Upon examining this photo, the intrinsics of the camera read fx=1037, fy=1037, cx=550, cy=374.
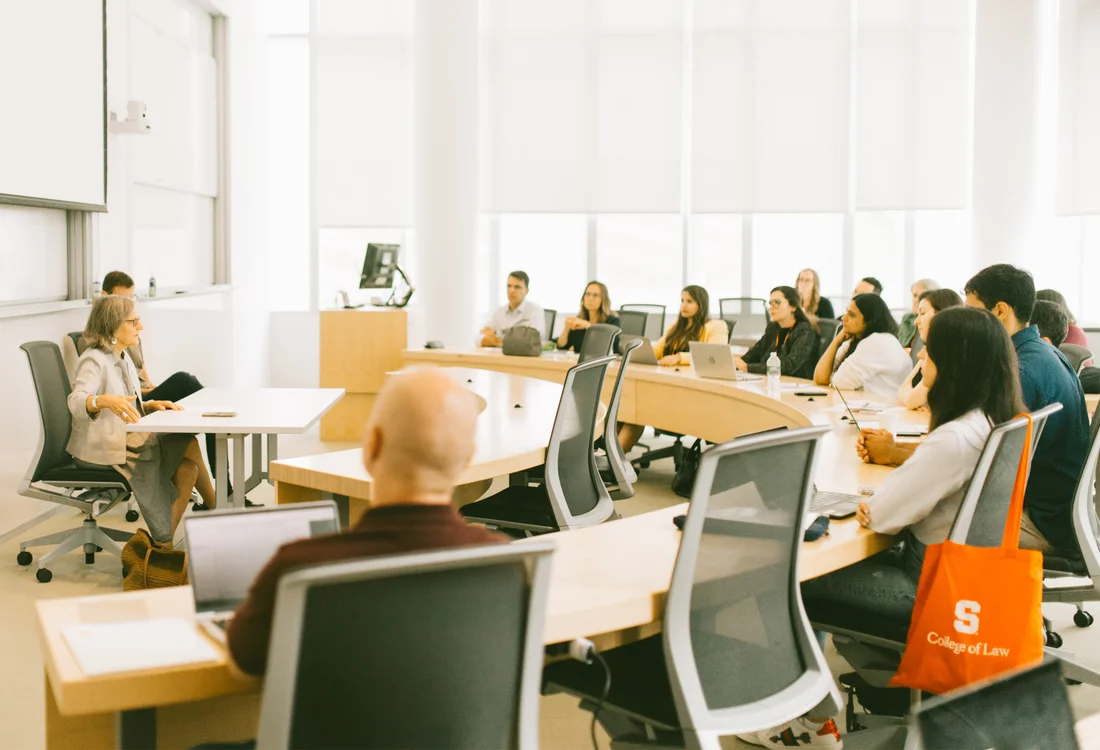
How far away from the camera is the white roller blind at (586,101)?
1041 centimetres

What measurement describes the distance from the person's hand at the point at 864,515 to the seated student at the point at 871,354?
103 inches

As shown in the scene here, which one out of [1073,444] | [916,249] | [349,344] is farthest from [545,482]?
[916,249]

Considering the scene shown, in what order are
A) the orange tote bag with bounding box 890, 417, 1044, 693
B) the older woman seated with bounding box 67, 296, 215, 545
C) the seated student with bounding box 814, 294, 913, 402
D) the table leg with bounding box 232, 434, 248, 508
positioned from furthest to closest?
the seated student with bounding box 814, 294, 913, 402
the older woman seated with bounding box 67, 296, 215, 545
the table leg with bounding box 232, 434, 248, 508
the orange tote bag with bounding box 890, 417, 1044, 693

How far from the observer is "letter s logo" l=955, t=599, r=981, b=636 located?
7.72ft

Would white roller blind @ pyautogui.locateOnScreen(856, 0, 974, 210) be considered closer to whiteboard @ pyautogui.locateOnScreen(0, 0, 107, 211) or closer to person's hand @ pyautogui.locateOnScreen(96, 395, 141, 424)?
whiteboard @ pyautogui.locateOnScreen(0, 0, 107, 211)

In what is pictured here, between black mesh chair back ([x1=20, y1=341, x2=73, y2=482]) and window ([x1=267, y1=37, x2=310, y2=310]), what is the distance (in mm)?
5965

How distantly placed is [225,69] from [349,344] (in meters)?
2.90

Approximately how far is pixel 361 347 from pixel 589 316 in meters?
1.95

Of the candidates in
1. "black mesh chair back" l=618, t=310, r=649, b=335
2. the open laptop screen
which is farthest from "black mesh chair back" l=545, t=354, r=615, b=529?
"black mesh chair back" l=618, t=310, r=649, b=335

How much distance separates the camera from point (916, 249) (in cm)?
1041

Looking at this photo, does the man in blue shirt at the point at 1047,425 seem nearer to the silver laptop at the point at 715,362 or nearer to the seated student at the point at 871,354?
the seated student at the point at 871,354

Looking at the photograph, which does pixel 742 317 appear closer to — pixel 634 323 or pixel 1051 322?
pixel 634 323

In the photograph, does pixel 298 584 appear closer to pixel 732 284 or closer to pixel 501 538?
pixel 501 538

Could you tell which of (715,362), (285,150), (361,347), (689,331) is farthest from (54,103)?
(285,150)
